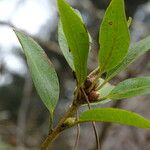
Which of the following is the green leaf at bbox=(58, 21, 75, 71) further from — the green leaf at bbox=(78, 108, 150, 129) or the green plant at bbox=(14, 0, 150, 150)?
the green leaf at bbox=(78, 108, 150, 129)

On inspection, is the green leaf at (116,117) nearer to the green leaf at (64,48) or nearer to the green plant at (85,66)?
the green plant at (85,66)

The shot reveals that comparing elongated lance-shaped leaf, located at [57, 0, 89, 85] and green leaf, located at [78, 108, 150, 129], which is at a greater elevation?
elongated lance-shaped leaf, located at [57, 0, 89, 85]

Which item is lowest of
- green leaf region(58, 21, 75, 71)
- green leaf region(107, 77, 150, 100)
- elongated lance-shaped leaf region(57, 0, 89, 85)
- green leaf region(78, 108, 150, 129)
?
green leaf region(107, 77, 150, 100)

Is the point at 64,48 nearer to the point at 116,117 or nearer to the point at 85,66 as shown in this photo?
the point at 85,66

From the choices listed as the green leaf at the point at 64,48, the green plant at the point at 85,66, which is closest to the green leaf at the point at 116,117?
the green plant at the point at 85,66

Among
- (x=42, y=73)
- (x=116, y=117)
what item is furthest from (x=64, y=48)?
(x=116, y=117)

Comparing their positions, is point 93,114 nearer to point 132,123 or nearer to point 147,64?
point 132,123

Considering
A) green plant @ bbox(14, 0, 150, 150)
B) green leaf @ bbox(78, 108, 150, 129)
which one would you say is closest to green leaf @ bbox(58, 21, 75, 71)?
green plant @ bbox(14, 0, 150, 150)
